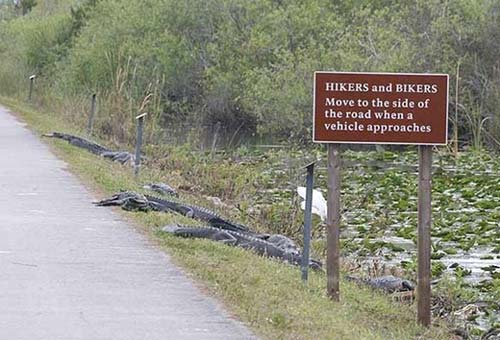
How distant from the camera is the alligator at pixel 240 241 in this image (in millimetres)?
13094

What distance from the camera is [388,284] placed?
13461 millimetres

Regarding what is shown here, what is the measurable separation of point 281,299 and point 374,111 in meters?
1.97

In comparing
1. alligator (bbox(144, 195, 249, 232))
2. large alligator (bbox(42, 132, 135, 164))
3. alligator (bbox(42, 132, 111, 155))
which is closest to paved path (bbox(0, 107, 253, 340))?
alligator (bbox(144, 195, 249, 232))

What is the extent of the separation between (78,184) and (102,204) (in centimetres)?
261

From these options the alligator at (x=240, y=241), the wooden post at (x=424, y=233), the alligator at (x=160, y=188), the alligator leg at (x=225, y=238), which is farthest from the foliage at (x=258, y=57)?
the wooden post at (x=424, y=233)

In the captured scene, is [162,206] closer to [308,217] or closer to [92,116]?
[308,217]

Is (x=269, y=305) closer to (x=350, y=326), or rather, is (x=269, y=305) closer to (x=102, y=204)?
(x=350, y=326)

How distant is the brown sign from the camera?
35.4 feet

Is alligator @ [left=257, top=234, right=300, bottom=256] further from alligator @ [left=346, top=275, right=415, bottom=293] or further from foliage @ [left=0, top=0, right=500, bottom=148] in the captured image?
foliage @ [left=0, top=0, right=500, bottom=148]

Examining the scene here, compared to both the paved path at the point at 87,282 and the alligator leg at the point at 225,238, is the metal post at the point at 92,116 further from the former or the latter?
the alligator leg at the point at 225,238

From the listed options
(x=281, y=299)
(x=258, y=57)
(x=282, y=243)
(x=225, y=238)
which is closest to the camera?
(x=281, y=299)

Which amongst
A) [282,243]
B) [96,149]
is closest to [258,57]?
[96,149]

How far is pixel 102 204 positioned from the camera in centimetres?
1566

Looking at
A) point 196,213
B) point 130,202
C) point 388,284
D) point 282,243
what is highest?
point 130,202
